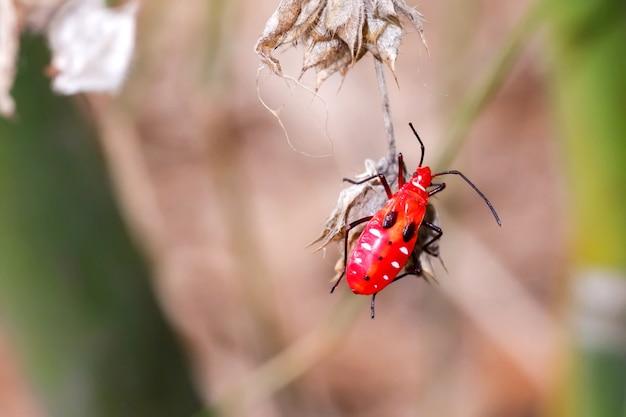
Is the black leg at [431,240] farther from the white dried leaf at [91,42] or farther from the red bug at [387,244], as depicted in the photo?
the white dried leaf at [91,42]

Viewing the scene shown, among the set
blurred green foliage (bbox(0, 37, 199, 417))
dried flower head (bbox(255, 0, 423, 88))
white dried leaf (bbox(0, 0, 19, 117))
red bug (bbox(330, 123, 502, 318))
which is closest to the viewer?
dried flower head (bbox(255, 0, 423, 88))

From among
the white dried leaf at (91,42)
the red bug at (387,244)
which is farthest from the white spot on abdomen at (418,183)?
the white dried leaf at (91,42)

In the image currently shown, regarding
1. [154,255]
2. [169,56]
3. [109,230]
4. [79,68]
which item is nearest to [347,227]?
[79,68]

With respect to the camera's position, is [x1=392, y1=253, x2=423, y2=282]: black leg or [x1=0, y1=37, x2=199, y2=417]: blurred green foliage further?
[x1=0, y1=37, x2=199, y2=417]: blurred green foliage

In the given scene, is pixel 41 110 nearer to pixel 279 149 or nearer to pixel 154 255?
pixel 154 255

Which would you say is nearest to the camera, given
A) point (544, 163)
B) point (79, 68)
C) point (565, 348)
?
point (79, 68)

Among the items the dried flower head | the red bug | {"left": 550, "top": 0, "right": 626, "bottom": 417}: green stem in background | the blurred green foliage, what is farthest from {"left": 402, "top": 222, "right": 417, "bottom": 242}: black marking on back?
the blurred green foliage

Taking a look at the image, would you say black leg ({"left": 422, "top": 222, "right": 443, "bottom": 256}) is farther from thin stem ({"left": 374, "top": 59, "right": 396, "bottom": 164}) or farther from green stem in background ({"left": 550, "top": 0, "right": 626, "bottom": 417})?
green stem in background ({"left": 550, "top": 0, "right": 626, "bottom": 417})
